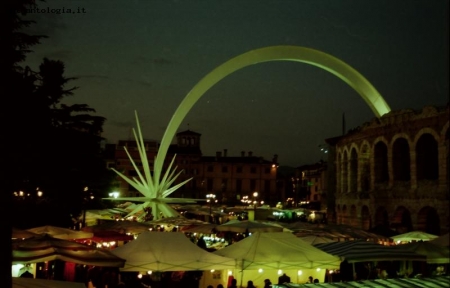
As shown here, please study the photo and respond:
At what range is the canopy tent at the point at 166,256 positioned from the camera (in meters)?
13.8

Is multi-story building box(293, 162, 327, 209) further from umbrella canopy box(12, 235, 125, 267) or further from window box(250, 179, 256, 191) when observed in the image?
umbrella canopy box(12, 235, 125, 267)

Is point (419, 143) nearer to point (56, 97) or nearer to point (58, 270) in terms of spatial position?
point (56, 97)

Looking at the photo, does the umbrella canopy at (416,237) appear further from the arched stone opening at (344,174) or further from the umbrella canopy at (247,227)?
the arched stone opening at (344,174)

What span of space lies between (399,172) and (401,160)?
971 mm

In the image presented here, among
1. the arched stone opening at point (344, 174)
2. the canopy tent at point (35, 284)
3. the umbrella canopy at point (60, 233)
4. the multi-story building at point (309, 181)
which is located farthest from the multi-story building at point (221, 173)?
the canopy tent at point (35, 284)

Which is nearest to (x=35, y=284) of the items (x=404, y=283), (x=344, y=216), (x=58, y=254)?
(x=58, y=254)

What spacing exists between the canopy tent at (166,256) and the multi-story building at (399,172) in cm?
2136

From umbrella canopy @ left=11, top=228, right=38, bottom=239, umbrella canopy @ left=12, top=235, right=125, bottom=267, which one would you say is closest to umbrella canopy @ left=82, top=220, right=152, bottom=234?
umbrella canopy @ left=11, top=228, right=38, bottom=239

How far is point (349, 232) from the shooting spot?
25.8m

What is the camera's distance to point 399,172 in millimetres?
40750

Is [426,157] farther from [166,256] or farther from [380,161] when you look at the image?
[166,256]

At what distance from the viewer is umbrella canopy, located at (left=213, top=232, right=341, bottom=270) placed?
14.5 m

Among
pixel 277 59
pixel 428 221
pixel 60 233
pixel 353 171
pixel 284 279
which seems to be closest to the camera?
pixel 284 279

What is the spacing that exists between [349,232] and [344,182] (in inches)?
984
